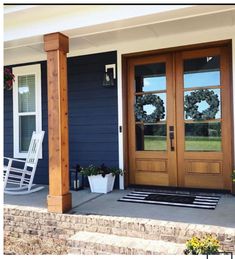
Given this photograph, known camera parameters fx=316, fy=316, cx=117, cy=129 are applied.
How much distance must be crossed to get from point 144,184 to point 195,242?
2.37m

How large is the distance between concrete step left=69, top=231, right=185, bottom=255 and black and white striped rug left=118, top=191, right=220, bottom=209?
37.2 inches

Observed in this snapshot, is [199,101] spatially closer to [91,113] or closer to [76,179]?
[91,113]

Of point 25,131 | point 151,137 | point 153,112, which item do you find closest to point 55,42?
point 153,112

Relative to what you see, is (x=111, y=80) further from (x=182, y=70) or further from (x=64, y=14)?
(x=64, y=14)

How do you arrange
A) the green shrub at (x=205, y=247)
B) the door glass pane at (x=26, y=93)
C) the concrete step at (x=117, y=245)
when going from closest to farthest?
the green shrub at (x=205, y=247), the concrete step at (x=117, y=245), the door glass pane at (x=26, y=93)

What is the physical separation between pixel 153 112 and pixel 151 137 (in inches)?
15.2

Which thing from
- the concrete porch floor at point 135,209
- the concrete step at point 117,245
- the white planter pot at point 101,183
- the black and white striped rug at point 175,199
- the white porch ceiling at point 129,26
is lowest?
the concrete step at point 117,245

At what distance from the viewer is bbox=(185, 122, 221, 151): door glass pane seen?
4.45m

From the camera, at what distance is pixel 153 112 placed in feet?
15.7

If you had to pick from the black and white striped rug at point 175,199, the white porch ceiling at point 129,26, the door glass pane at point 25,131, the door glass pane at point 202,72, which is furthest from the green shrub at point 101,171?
the white porch ceiling at point 129,26

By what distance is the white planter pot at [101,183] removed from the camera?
4723 mm

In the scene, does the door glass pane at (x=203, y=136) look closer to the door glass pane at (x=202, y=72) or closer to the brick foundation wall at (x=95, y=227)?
the door glass pane at (x=202, y=72)

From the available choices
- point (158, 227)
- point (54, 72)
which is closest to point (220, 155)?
point (158, 227)

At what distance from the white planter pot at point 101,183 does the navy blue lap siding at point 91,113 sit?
0.33 metres
